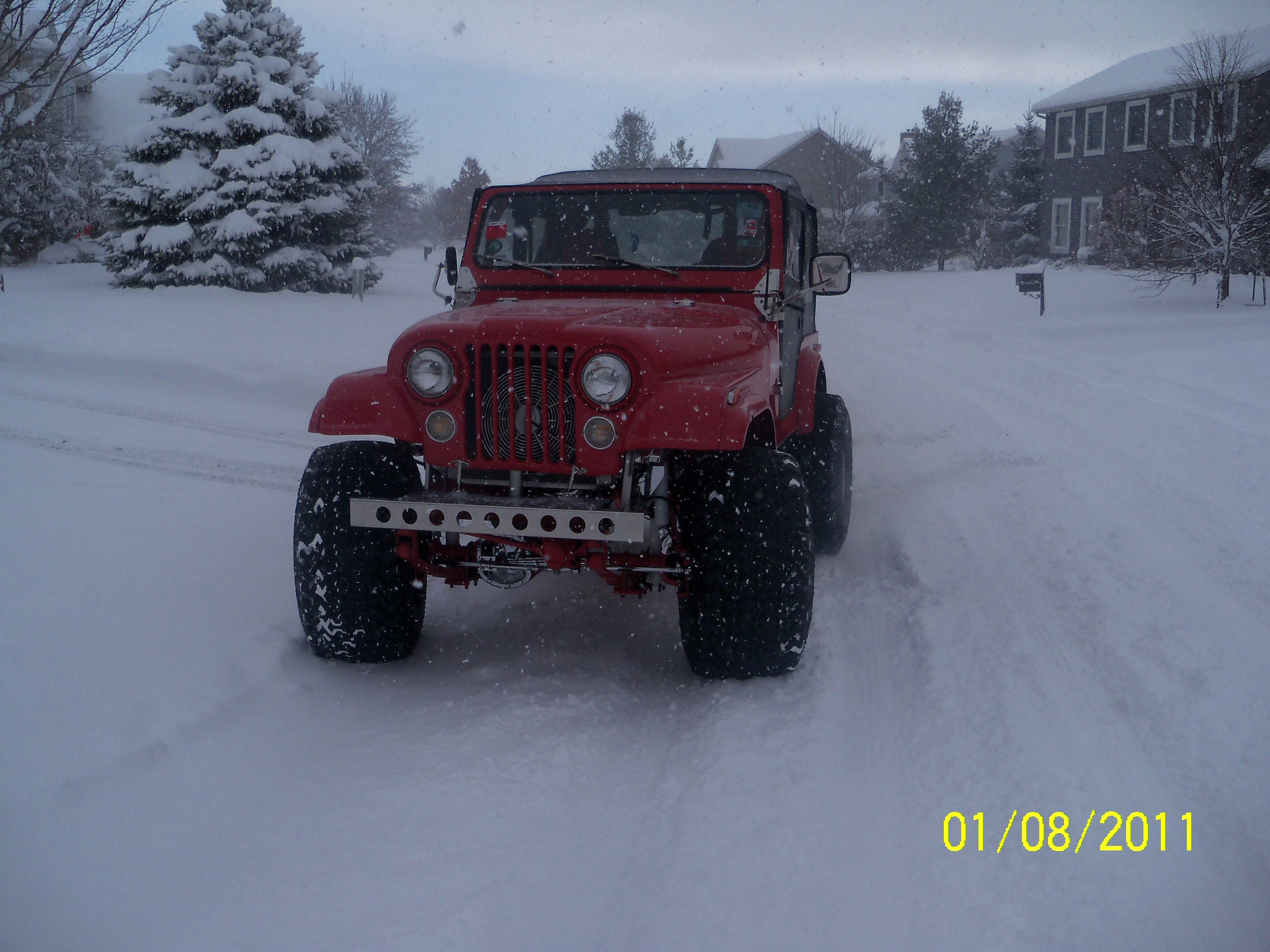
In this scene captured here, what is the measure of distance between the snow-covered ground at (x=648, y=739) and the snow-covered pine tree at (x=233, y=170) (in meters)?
11.5

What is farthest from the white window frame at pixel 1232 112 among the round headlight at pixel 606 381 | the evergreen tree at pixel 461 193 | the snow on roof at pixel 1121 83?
the evergreen tree at pixel 461 193

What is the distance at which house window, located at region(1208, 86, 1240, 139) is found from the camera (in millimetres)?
15492

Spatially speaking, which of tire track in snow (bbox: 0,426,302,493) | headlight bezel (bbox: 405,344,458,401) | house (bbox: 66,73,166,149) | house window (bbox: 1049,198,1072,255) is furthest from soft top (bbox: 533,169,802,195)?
house (bbox: 66,73,166,149)

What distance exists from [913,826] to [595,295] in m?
2.75

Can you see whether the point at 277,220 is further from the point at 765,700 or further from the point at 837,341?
the point at 765,700

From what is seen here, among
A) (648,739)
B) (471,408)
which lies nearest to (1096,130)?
(471,408)

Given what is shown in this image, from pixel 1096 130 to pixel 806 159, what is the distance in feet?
62.0

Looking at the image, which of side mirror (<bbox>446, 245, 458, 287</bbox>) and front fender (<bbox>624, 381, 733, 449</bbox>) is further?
side mirror (<bbox>446, 245, 458, 287</bbox>)

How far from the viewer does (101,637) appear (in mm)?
3846

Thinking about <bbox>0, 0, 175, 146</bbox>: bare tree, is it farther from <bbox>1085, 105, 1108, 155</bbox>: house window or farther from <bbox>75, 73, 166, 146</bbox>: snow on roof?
<bbox>75, 73, 166, 146</bbox>: snow on roof

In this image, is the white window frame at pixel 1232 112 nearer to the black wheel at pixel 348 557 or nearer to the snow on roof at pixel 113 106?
the black wheel at pixel 348 557

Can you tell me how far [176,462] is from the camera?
7016 millimetres

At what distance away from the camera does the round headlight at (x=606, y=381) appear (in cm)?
330

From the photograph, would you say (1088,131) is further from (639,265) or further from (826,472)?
(639,265)
